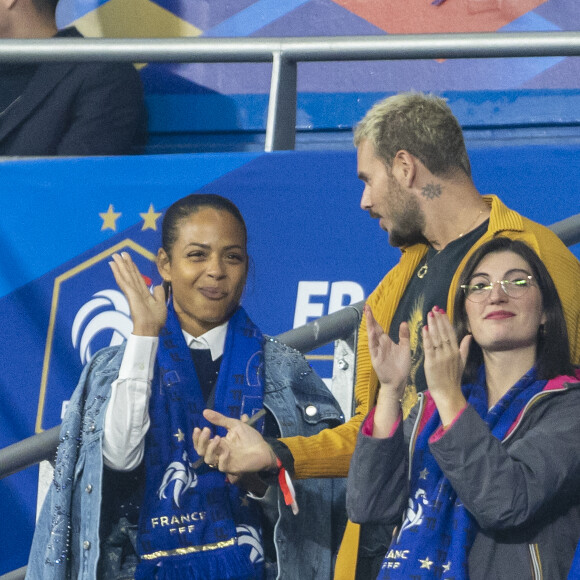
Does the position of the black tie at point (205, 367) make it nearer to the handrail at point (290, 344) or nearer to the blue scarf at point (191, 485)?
the blue scarf at point (191, 485)

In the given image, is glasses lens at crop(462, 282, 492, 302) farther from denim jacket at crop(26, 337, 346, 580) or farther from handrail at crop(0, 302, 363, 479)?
handrail at crop(0, 302, 363, 479)

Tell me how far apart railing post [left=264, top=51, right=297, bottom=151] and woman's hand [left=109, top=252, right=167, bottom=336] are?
0.99 metres

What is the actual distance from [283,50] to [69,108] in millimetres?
866

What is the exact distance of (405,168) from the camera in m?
3.01

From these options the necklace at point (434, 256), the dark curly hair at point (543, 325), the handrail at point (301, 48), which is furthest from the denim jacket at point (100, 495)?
the handrail at point (301, 48)

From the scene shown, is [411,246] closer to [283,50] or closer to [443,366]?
[443,366]

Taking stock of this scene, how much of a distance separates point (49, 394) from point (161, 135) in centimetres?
154

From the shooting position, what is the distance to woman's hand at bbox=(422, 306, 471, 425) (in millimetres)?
2283

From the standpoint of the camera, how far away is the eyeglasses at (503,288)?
246cm

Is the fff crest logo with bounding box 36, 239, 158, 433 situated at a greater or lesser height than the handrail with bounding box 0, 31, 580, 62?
lesser

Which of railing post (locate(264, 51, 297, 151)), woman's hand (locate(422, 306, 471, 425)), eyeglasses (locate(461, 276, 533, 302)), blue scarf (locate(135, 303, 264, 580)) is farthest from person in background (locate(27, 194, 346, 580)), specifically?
railing post (locate(264, 51, 297, 151))

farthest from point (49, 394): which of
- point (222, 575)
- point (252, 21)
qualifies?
point (252, 21)

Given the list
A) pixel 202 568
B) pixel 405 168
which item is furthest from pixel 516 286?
pixel 202 568

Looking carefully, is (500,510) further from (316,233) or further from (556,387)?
(316,233)
